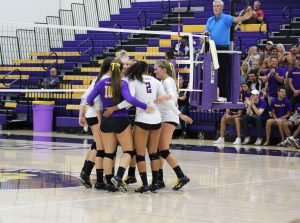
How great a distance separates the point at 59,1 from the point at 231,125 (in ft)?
43.7

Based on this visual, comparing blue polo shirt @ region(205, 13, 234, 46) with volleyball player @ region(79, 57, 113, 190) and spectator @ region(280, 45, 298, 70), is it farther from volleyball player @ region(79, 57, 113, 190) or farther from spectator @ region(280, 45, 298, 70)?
spectator @ region(280, 45, 298, 70)

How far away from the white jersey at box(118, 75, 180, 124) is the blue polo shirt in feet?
7.00

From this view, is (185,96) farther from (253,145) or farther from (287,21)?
(287,21)

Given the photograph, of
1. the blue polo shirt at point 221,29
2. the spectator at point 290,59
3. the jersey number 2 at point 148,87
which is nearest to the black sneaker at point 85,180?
the jersey number 2 at point 148,87

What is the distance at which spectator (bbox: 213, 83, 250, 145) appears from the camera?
20.0 metres

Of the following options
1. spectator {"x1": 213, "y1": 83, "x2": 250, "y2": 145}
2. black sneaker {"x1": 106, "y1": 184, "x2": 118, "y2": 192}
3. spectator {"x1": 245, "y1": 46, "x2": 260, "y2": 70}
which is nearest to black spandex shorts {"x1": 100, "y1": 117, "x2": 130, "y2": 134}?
black sneaker {"x1": 106, "y1": 184, "x2": 118, "y2": 192}

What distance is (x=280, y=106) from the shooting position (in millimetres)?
19469

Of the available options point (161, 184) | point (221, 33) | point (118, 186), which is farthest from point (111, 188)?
point (221, 33)

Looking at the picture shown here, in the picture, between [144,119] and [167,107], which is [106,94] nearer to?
[144,119]

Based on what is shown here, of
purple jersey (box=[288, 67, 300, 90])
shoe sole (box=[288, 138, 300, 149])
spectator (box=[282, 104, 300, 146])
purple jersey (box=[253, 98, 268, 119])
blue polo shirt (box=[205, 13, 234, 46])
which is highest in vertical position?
blue polo shirt (box=[205, 13, 234, 46])

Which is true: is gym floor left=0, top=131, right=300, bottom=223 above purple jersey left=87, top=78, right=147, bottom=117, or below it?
below

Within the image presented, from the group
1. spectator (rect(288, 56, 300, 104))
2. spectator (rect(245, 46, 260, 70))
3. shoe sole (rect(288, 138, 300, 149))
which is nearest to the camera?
shoe sole (rect(288, 138, 300, 149))

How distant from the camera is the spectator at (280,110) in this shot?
63.7 feet

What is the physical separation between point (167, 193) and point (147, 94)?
139cm
